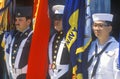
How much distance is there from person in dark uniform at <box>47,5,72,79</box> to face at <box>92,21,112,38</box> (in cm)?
36

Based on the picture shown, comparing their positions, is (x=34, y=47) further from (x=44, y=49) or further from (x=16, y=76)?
(x=16, y=76)

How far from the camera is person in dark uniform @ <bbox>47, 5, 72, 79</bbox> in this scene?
4059mm

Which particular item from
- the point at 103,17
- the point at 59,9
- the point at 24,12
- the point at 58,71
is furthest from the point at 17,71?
the point at 103,17

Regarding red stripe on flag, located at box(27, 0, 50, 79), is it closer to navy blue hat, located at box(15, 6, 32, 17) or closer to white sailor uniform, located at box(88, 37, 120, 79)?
navy blue hat, located at box(15, 6, 32, 17)

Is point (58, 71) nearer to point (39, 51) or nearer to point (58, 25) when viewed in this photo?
point (39, 51)

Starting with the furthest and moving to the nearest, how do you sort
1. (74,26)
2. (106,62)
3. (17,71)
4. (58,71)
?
(17,71)
(58,71)
(74,26)
(106,62)

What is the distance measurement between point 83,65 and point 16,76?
709 millimetres

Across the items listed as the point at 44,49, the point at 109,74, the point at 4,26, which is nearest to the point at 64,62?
the point at 44,49

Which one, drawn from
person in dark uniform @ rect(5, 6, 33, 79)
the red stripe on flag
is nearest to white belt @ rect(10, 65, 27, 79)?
person in dark uniform @ rect(5, 6, 33, 79)

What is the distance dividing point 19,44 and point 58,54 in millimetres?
425

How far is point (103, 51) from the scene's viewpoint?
12.6 ft

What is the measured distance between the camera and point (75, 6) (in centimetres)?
396

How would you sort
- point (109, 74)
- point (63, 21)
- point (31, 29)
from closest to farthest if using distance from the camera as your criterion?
1. point (109, 74)
2. point (63, 21)
3. point (31, 29)

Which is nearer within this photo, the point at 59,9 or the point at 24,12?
the point at 59,9
